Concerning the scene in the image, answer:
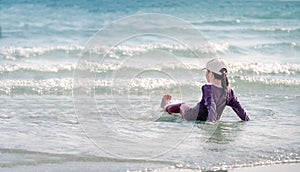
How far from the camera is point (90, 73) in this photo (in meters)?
10.9

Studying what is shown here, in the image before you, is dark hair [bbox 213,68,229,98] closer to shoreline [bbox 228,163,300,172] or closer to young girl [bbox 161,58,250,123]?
young girl [bbox 161,58,250,123]

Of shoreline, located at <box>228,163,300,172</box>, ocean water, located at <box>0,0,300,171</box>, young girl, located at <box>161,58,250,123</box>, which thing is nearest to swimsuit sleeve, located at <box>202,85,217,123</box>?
young girl, located at <box>161,58,250,123</box>

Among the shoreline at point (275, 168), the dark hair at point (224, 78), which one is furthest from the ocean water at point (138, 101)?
the dark hair at point (224, 78)

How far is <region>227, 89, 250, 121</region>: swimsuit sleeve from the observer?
8.19 metres

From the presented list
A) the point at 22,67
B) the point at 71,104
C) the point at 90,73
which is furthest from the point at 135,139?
the point at 22,67

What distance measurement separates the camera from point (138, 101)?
963cm

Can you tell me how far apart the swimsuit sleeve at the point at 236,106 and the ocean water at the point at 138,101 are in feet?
0.38

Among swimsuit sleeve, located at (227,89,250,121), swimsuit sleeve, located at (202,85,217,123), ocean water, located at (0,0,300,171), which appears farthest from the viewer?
swimsuit sleeve, located at (227,89,250,121)

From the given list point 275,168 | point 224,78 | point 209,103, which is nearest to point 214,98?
point 209,103

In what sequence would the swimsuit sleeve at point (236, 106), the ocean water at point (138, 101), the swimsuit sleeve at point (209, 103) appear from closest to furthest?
the ocean water at point (138, 101) → the swimsuit sleeve at point (209, 103) → the swimsuit sleeve at point (236, 106)

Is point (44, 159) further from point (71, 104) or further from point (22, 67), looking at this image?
point (22, 67)

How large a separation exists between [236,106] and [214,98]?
0.34 meters

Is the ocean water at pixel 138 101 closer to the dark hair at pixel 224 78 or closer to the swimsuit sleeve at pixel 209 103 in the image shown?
the swimsuit sleeve at pixel 209 103

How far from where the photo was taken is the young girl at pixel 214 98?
805 cm
